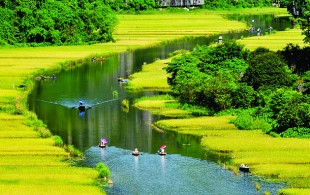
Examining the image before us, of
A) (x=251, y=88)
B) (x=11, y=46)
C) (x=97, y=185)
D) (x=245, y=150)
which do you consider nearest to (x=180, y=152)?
(x=245, y=150)

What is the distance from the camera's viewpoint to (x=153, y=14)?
15662 centimetres

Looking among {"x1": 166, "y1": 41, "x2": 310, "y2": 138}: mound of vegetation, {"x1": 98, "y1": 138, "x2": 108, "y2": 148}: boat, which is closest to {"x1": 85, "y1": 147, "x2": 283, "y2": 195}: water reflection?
{"x1": 98, "y1": 138, "x2": 108, "y2": 148}: boat

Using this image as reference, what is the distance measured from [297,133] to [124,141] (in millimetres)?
10003

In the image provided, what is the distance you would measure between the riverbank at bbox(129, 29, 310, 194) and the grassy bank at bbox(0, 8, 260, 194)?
26.6 ft

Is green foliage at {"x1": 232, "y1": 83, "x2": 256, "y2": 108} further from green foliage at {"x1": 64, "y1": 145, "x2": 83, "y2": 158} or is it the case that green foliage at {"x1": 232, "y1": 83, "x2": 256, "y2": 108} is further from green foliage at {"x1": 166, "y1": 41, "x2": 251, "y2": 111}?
green foliage at {"x1": 64, "y1": 145, "x2": 83, "y2": 158}

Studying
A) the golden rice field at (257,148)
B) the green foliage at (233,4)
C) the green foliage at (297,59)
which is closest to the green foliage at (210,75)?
the golden rice field at (257,148)

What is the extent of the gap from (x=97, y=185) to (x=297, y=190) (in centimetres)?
914

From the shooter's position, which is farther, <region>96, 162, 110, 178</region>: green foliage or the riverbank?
the riverbank

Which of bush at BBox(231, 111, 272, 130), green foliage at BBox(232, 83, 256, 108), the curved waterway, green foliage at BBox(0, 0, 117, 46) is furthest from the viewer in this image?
green foliage at BBox(0, 0, 117, 46)

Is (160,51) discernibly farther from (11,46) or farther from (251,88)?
(251,88)

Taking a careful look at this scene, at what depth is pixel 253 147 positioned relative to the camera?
45.2 meters

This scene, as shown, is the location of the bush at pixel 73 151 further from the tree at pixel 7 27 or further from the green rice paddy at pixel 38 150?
the tree at pixel 7 27

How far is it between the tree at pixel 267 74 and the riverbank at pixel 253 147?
5.39 meters

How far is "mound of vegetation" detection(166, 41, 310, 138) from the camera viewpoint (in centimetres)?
4856
